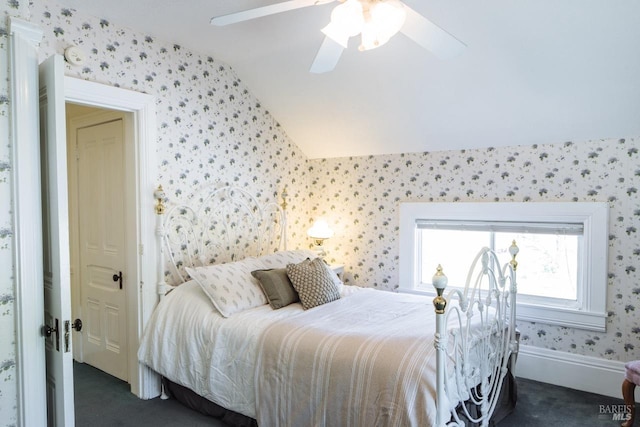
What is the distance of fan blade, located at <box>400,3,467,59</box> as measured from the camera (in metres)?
1.78

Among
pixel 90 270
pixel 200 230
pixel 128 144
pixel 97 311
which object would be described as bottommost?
pixel 97 311

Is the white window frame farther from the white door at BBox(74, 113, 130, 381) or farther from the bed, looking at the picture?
the white door at BBox(74, 113, 130, 381)

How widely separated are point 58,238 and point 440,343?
1613 millimetres

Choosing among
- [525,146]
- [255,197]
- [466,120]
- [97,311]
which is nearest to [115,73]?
[255,197]

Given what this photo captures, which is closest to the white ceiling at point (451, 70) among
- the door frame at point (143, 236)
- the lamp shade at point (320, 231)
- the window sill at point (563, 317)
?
the door frame at point (143, 236)

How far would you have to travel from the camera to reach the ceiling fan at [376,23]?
1740 millimetres

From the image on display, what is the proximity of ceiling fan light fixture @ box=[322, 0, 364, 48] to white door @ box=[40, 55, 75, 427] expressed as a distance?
112 cm

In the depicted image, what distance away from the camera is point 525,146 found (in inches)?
135

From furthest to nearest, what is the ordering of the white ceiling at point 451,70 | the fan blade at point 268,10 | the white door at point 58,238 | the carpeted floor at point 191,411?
the carpeted floor at point 191,411
the white ceiling at point 451,70
the fan blade at point 268,10
the white door at point 58,238

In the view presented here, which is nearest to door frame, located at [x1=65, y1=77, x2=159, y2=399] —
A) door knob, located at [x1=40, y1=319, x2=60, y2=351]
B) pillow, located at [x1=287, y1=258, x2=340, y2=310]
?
pillow, located at [x1=287, y1=258, x2=340, y2=310]

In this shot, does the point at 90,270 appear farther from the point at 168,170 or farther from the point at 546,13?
the point at 546,13

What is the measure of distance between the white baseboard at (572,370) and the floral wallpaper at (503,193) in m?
0.06

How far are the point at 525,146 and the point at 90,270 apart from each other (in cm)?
373

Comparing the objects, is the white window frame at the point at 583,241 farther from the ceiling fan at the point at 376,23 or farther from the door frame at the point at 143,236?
the door frame at the point at 143,236
